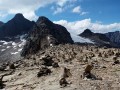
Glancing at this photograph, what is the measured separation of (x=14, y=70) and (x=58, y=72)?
10.4 meters

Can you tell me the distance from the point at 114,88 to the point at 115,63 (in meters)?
12.1

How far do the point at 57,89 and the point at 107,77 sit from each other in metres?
5.51

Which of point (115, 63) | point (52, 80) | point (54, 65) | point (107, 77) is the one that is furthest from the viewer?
point (54, 65)

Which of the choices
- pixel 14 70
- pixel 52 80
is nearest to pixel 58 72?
pixel 52 80

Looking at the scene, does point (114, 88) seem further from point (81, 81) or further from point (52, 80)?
point (52, 80)

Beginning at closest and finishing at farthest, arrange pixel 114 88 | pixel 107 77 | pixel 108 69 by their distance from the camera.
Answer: pixel 114 88
pixel 107 77
pixel 108 69

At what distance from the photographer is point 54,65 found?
3978 centimetres

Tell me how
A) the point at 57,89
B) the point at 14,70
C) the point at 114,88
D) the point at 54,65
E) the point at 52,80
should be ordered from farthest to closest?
the point at 14,70 → the point at 54,65 → the point at 52,80 → the point at 57,89 → the point at 114,88

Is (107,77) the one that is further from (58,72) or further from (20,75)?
(20,75)

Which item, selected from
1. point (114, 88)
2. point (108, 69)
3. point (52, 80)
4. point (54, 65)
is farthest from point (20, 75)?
point (114, 88)

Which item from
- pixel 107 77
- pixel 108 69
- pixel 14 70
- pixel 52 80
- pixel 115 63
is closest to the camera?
pixel 107 77

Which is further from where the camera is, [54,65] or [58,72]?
[54,65]

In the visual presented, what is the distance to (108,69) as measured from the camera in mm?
34094

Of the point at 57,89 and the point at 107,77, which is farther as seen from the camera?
the point at 107,77
